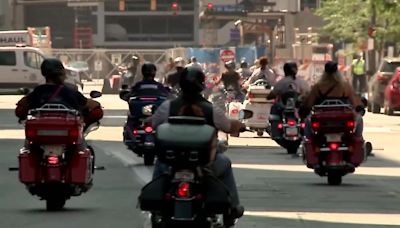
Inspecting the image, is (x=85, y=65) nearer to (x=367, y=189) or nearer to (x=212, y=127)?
(x=367, y=189)

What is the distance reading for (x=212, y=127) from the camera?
38.3 ft

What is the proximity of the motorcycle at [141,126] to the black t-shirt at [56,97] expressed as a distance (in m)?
7.25

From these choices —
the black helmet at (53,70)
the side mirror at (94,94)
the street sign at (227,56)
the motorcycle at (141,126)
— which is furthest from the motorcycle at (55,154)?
the street sign at (227,56)

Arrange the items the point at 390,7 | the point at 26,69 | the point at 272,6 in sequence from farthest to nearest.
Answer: the point at 272,6 → the point at 26,69 → the point at 390,7

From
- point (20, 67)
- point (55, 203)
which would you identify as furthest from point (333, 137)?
point (20, 67)

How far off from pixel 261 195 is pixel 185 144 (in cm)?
774

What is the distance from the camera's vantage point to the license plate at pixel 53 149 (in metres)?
16.3

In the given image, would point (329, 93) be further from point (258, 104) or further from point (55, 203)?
point (258, 104)

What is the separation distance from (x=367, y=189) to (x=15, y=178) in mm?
4945

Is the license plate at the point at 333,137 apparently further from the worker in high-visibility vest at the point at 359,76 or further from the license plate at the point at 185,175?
the worker in high-visibility vest at the point at 359,76

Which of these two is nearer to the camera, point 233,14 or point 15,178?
point 15,178

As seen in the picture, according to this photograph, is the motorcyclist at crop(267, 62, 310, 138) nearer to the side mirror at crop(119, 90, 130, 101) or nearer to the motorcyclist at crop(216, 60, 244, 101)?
the side mirror at crop(119, 90, 130, 101)

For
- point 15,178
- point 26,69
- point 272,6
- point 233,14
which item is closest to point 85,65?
point 233,14

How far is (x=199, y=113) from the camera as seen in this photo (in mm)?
12180
